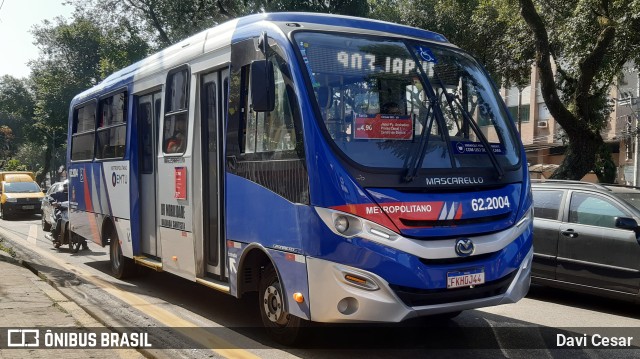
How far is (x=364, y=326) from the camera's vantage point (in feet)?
21.3

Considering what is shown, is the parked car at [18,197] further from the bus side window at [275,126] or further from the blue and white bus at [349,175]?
the bus side window at [275,126]

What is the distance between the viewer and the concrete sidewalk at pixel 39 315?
17.2ft

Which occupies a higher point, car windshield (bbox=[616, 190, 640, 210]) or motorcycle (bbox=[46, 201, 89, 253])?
car windshield (bbox=[616, 190, 640, 210])

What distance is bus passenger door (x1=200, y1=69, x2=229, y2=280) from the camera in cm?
674

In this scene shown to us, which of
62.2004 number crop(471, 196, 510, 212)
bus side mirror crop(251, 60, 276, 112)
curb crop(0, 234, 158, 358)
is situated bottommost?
curb crop(0, 234, 158, 358)

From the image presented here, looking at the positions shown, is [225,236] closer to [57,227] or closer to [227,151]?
[227,151]

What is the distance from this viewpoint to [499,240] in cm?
533

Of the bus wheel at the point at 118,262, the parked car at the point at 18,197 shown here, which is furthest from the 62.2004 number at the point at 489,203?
the parked car at the point at 18,197

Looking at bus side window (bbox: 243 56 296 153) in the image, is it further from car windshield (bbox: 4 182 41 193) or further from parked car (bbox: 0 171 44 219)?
car windshield (bbox: 4 182 41 193)

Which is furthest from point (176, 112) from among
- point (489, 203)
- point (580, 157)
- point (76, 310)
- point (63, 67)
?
point (63, 67)

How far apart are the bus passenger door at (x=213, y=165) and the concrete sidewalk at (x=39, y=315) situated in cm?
139

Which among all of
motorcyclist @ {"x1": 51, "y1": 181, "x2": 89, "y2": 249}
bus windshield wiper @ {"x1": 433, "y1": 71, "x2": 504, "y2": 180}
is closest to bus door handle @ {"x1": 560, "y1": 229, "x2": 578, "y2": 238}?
bus windshield wiper @ {"x1": 433, "y1": 71, "x2": 504, "y2": 180}

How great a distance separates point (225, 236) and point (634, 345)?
13.7 ft

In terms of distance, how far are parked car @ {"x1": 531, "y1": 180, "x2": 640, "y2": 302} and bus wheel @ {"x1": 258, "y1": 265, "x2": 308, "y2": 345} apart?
417 centimetres
